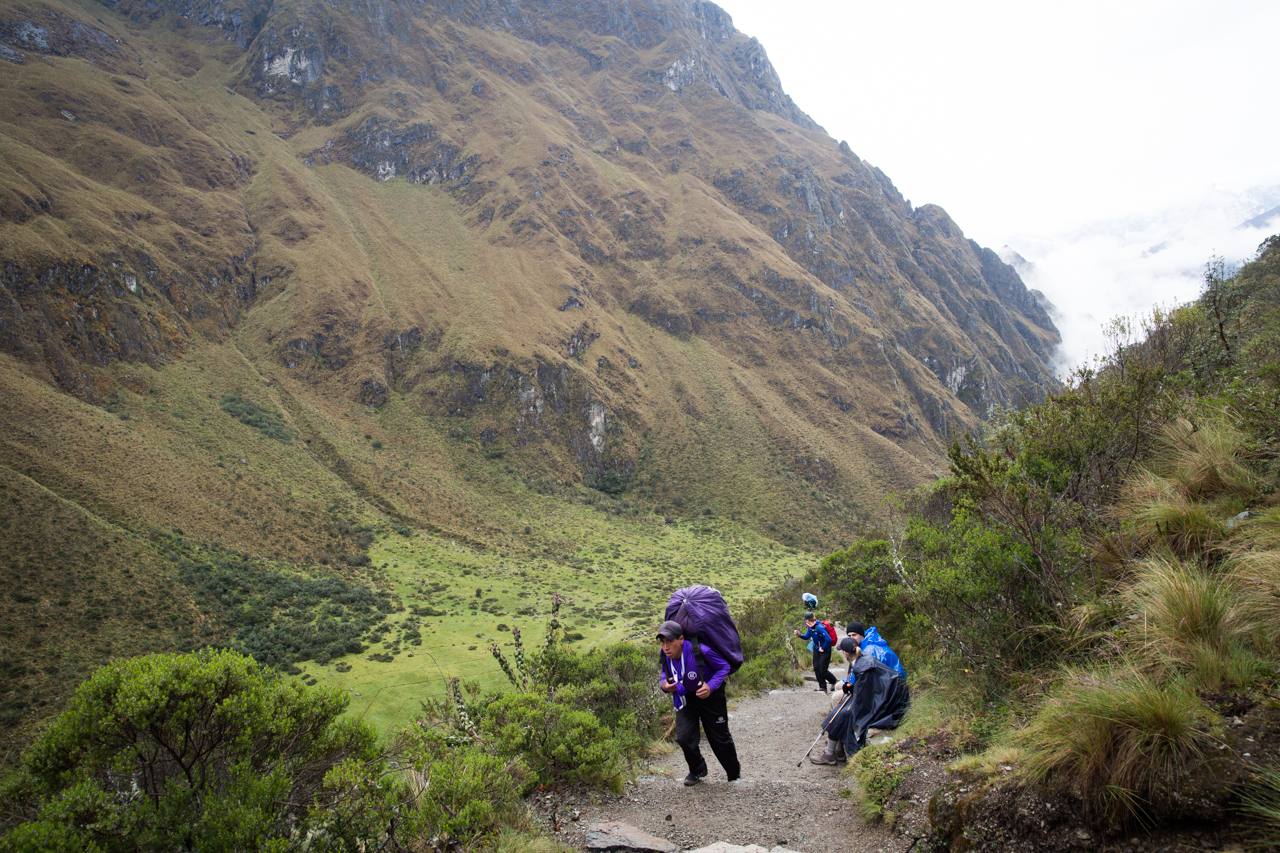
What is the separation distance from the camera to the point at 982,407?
4820 inches

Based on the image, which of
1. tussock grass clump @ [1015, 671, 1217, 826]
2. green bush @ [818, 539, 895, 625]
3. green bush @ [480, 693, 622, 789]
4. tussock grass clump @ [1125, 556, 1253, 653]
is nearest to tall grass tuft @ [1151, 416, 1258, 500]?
tussock grass clump @ [1125, 556, 1253, 653]

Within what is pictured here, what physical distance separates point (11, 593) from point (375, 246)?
7813 cm

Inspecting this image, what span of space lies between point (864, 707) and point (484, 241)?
108 metres

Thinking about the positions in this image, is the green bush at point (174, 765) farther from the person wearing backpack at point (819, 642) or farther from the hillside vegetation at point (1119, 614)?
the person wearing backpack at point (819, 642)

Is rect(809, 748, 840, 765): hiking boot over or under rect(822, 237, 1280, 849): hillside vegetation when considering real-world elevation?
under

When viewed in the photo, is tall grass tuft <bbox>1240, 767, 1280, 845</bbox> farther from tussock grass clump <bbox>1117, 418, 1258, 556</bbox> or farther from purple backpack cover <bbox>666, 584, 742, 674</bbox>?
purple backpack cover <bbox>666, 584, 742, 674</bbox>

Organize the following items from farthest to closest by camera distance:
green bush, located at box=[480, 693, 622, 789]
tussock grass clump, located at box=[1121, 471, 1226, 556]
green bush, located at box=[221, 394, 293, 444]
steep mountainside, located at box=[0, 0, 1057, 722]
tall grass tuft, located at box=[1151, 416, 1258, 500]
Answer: green bush, located at box=[221, 394, 293, 444], steep mountainside, located at box=[0, 0, 1057, 722], green bush, located at box=[480, 693, 622, 789], tall grass tuft, located at box=[1151, 416, 1258, 500], tussock grass clump, located at box=[1121, 471, 1226, 556]

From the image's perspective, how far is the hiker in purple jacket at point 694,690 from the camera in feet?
17.0

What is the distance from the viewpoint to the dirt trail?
4.18m

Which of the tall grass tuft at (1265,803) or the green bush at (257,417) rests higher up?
the tall grass tuft at (1265,803)

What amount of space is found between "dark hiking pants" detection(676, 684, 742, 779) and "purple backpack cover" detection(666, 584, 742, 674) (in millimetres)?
336

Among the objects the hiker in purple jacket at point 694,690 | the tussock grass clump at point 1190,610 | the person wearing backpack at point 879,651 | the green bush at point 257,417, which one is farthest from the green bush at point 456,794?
the green bush at point 257,417

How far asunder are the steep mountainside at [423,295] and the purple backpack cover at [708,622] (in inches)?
994

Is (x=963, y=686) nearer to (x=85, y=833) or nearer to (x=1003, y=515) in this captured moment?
(x=1003, y=515)
